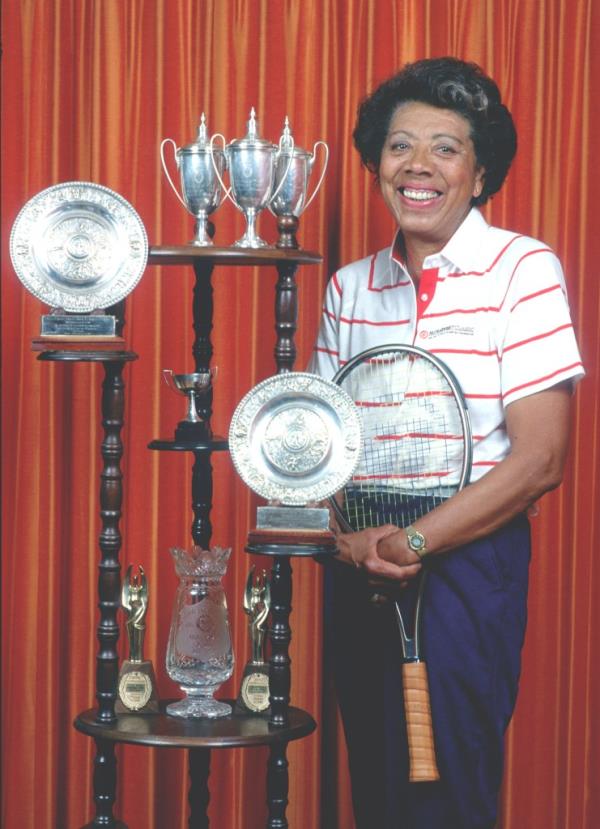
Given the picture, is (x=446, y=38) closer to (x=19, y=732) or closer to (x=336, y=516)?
(x=336, y=516)

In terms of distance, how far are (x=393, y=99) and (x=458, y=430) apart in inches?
28.6

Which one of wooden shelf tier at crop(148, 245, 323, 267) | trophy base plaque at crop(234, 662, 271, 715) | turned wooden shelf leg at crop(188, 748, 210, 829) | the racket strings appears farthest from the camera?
turned wooden shelf leg at crop(188, 748, 210, 829)

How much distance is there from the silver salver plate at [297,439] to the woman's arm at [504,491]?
0.18 m

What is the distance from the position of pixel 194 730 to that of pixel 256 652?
0.74 feet

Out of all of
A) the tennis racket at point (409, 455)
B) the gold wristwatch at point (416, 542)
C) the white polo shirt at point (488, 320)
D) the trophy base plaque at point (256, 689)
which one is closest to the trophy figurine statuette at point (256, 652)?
the trophy base plaque at point (256, 689)

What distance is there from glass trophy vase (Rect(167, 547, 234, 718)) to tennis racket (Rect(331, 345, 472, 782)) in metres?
0.28

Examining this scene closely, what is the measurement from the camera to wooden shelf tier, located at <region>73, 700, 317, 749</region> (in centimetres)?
228

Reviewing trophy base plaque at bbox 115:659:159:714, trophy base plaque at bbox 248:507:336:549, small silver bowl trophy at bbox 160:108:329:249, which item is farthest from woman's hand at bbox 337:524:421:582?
small silver bowl trophy at bbox 160:108:329:249

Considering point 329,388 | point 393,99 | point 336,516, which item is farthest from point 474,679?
point 393,99

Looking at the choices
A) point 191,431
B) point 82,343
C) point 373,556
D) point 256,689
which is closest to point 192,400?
point 191,431

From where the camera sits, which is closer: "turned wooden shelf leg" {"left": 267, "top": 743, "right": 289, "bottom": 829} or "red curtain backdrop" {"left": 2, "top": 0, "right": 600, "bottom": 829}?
"turned wooden shelf leg" {"left": 267, "top": 743, "right": 289, "bottom": 829}

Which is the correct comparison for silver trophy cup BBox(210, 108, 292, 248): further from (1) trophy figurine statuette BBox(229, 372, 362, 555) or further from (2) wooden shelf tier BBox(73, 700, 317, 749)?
(2) wooden shelf tier BBox(73, 700, 317, 749)

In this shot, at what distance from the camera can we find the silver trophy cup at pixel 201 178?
228cm

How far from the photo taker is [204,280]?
8.52 feet
